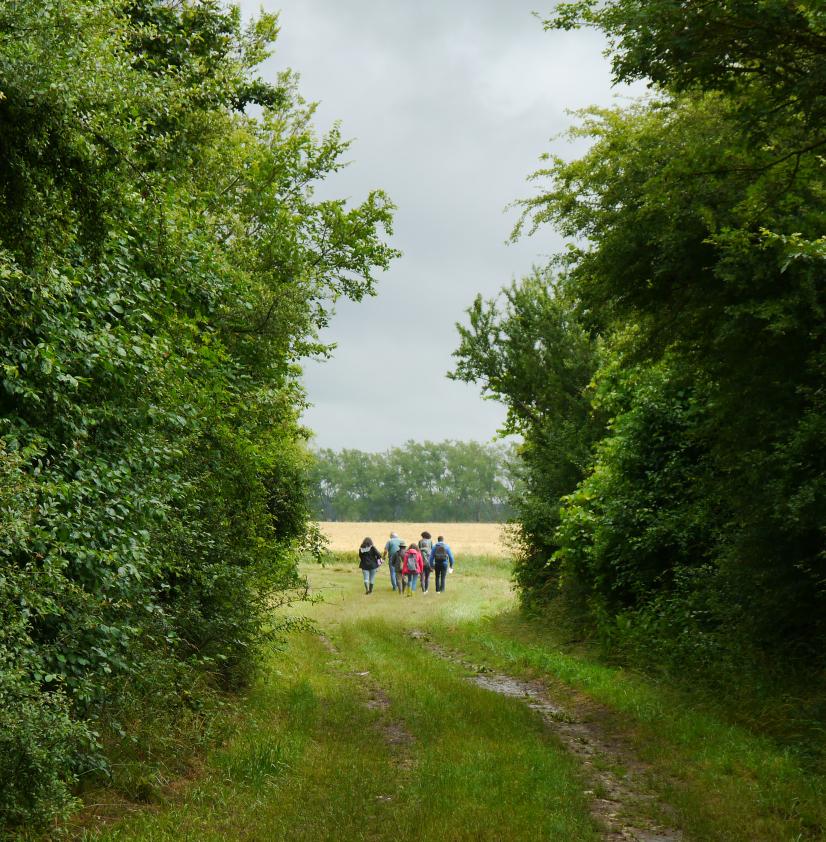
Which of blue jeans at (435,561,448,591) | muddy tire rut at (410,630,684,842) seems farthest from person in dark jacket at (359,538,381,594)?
muddy tire rut at (410,630,684,842)

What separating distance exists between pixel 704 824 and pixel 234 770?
4060 millimetres

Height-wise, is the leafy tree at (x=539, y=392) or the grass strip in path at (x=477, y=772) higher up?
the leafy tree at (x=539, y=392)

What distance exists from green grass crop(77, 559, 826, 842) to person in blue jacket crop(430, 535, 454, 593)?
14.3 metres

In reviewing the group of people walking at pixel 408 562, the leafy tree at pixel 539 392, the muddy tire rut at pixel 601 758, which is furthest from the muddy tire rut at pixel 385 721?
the group of people walking at pixel 408 562

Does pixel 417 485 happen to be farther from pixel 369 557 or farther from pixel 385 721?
pixel 385 721

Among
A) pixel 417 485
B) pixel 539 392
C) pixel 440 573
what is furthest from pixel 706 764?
pixel 417 485

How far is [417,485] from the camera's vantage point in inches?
5522

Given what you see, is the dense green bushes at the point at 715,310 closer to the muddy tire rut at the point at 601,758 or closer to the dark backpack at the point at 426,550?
the muddy tire rut at the point at 601,758

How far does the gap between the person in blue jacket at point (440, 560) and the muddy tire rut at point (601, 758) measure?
1353 cm

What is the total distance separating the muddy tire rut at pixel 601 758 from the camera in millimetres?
6223

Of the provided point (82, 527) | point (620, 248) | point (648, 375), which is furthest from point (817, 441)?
point (82, 527)

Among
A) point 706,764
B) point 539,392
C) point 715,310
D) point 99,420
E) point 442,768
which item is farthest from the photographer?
point 539,392

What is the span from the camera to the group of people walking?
26.7 m

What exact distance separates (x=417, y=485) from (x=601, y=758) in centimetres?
13228
